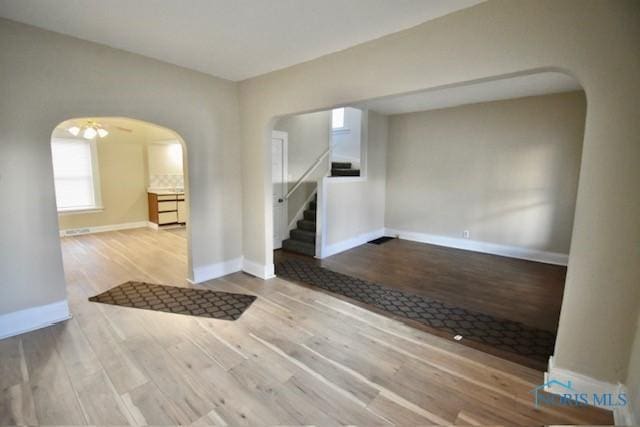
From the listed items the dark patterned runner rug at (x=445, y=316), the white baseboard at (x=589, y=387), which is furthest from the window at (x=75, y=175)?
the white baseboard at (x=589, y=387)

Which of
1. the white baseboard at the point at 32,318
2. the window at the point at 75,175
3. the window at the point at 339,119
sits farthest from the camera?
the window at the point at 339,119

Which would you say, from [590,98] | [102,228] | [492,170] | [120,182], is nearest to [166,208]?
[120,182]

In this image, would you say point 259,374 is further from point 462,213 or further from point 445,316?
point 462,213

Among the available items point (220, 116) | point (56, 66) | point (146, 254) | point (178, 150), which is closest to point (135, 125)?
point (178, 150)

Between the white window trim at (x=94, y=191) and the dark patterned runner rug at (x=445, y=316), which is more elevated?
the white window trim at (x=94, y=191)

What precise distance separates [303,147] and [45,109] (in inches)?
152

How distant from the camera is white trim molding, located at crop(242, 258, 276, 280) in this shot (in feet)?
13.2

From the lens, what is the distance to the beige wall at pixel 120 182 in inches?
257

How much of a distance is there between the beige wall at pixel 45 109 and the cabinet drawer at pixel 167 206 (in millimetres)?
4124

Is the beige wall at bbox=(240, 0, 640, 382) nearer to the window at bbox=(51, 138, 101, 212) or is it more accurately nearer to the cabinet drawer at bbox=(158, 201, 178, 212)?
the cabinet drawer at bbox=(158, 201, 178, 212)

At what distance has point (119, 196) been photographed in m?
6.92

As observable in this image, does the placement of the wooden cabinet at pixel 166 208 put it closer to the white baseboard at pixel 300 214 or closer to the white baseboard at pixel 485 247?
the white baseboard at pixel 300 214

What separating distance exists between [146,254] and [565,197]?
6996 mm

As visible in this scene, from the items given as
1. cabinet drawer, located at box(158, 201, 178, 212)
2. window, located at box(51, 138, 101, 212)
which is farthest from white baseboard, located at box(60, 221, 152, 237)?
cabinet drawer, located at box(158, 201, 178, 212)
